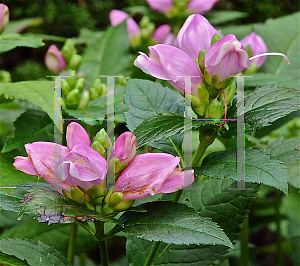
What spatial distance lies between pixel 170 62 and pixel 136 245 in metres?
0.28

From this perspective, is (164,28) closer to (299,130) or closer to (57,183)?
(299,130)

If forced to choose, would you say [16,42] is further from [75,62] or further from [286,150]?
[286,150]

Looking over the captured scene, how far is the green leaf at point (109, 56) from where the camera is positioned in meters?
1.00

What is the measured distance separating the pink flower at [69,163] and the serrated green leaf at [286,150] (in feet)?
1.07

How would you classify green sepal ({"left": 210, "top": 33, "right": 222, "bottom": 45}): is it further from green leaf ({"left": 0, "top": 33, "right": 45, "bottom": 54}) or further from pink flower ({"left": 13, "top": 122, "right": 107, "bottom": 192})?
green leaf ({"left": 0, "top": 33, "right": 45, "bottom": 54})

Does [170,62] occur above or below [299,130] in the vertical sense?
above

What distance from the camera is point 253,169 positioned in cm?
41

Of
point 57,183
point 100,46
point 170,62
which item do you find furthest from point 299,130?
point 57,183

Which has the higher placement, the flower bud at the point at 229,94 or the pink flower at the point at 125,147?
the flower bud at the point at 229,94

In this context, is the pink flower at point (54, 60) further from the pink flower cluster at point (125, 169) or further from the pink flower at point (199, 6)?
the pink flower at point (199, 6)

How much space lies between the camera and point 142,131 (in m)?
0.43

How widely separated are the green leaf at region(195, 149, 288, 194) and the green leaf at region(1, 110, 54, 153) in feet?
1.18

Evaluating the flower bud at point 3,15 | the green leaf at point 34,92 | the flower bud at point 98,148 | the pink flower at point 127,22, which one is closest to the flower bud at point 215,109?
the flower bud at point 98,148

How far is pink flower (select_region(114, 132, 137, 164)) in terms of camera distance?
1.30ft
